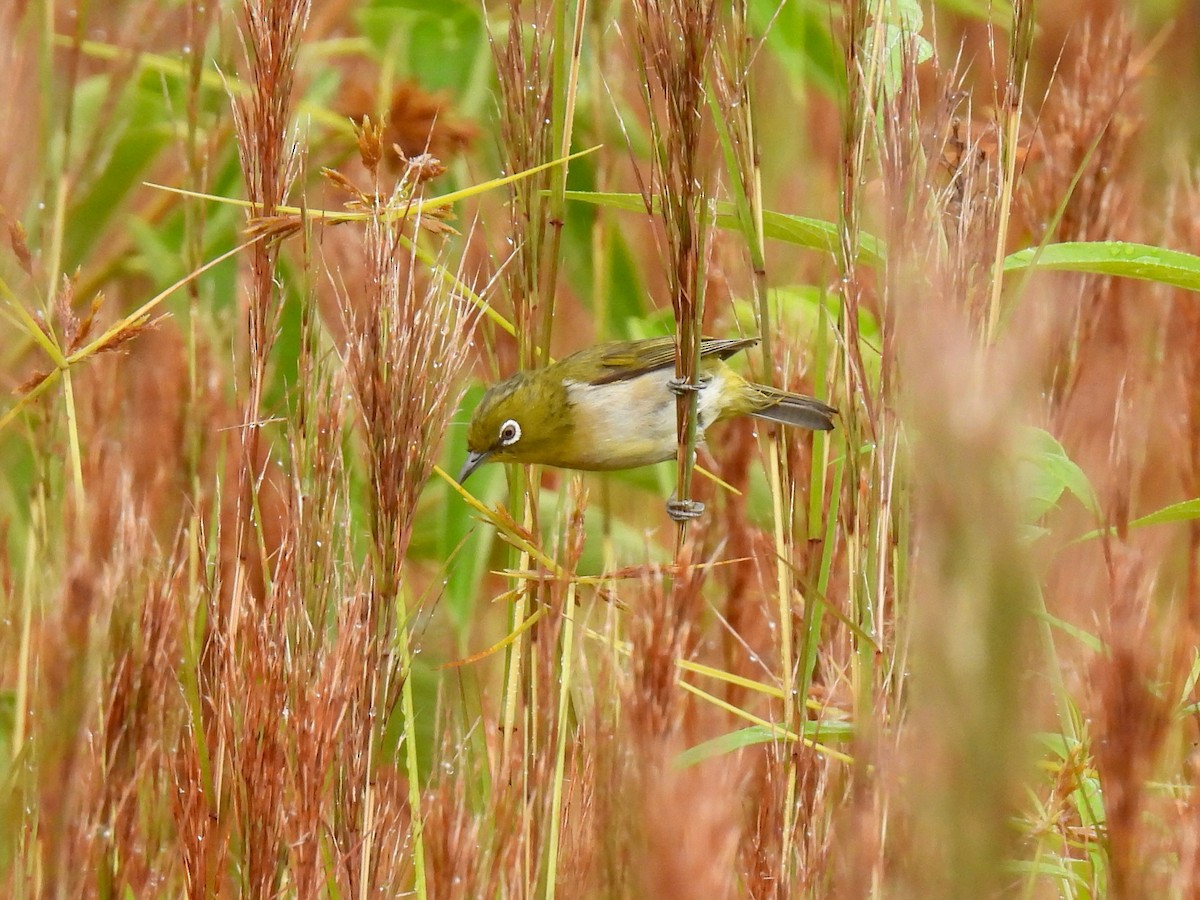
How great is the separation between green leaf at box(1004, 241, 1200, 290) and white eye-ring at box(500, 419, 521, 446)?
989 mm

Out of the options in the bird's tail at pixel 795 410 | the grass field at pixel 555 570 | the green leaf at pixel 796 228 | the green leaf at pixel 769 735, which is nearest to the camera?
the grass field at pixel 555 570

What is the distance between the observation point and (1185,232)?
2.28 meters

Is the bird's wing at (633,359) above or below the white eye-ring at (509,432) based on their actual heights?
above

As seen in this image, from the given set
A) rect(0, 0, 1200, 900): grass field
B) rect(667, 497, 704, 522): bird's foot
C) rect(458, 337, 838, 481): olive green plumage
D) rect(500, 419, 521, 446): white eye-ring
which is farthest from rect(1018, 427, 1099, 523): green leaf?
rect(500, 419, 521, 446): white eye-ring

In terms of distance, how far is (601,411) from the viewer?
8.17 feet

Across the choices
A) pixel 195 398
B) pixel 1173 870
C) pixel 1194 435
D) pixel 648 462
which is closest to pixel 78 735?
pixel 195 398

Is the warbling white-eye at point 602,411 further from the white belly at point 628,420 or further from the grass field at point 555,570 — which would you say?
the grass field at point 555,570

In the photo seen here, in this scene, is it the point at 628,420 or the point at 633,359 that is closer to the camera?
the point at 628,420

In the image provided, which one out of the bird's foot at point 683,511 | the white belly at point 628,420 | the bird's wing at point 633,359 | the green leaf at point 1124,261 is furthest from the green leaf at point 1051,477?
the bird's wing at point 633,359

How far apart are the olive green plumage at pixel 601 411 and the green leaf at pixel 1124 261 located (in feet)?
2.11

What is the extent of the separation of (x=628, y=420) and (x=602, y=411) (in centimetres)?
11

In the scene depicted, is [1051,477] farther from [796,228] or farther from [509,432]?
[509,432]

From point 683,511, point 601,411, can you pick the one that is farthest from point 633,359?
point 683,511

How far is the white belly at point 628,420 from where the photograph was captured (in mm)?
2312
